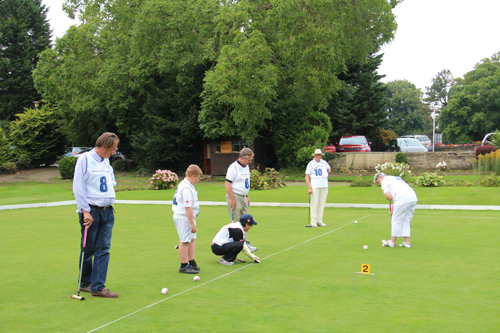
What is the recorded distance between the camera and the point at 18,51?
56250 millimetres

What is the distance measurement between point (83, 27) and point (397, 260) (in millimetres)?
34418

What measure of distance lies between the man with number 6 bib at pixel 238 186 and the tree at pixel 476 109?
209 feet

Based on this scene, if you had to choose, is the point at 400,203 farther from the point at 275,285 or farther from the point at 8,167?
the point at 8,167

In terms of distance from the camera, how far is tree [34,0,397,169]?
27.5 metres

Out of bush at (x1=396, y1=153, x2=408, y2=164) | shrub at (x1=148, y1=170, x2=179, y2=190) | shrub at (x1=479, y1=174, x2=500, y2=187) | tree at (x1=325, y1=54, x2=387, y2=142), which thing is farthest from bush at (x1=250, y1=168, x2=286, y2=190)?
tree at (x1=325, y1=54, x2=387, y2=142)

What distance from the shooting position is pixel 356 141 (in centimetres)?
3609

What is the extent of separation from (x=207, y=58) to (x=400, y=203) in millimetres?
24900

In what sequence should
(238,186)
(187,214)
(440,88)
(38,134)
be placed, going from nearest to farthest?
1. (187,214)
2. (238,186)
3. (38,134)
4. (440,88)

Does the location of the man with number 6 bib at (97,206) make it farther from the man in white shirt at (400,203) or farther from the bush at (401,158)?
the bush at (401,158)

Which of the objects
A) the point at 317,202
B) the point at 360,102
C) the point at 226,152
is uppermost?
the point at 360,102

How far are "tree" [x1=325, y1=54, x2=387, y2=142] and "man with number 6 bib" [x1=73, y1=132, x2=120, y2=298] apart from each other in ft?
124

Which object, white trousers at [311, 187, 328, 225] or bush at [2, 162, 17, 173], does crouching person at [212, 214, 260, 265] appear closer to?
white trousers at [311, 187, 328, 225]

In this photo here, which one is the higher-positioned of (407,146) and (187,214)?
(407,146)

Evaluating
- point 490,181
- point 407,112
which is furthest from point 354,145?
point 407,112
